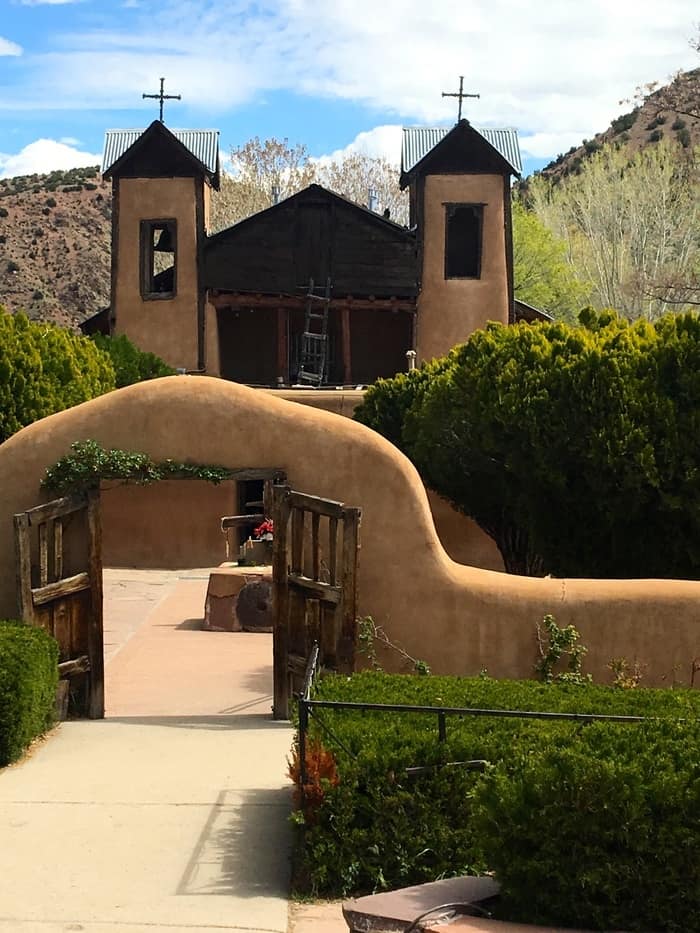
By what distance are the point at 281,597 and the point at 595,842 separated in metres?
6.30

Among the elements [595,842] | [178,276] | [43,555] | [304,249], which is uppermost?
[304,249]

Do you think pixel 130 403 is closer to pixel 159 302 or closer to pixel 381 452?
pixel 381 452

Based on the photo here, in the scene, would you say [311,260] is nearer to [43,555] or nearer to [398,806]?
[43,555]

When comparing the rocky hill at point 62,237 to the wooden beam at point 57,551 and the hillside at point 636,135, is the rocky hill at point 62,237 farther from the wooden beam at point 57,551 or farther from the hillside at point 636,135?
the wooden beam at point 57,551

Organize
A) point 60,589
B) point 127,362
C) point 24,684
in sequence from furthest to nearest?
1. point 127,362
2. point 60,589
3. point 24,684

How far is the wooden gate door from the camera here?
1147 cm

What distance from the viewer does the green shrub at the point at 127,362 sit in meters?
26.9

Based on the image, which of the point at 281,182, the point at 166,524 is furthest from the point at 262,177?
the point at 166,524

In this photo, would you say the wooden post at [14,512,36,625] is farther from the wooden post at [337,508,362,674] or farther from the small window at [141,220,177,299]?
the small window at [141,220,177,299]

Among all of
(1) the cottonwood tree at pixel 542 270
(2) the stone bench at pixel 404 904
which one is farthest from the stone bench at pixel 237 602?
(1) the cottonwood tree at pixel 542 270

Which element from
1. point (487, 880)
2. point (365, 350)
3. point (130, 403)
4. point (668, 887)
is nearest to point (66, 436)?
point (130, 403)

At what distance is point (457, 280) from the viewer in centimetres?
3256

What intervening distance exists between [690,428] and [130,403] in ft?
22.3

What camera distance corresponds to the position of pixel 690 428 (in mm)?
14516
